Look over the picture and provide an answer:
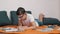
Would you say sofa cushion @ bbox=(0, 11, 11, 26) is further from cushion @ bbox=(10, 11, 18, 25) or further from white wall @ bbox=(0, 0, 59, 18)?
white wall @ bbox=(0, 0, 59, 18)

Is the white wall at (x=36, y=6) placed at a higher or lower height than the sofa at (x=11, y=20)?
higher

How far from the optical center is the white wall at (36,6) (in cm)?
565

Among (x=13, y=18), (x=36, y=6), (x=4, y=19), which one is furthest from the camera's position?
(x=36, y=6)

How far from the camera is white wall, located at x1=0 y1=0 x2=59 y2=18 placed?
5648 mm

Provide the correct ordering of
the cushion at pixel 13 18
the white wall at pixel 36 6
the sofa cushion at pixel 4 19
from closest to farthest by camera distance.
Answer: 1. the sofa cushion at pixel 4 19
2. the cushion at pixel 13 18
3. the white wall at pixel 36 6

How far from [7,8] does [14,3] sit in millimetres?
333

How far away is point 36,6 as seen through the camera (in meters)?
6.05

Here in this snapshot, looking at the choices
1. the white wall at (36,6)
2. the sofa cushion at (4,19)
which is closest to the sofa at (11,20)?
the sofa cushion at (4,19)

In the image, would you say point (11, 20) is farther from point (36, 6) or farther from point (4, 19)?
point (36, 6)

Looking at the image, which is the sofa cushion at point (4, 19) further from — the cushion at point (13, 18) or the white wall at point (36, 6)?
the white wall at point (36, 6)

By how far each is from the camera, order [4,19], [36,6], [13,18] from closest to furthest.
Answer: [4,19] → [13,18] → [36,6]

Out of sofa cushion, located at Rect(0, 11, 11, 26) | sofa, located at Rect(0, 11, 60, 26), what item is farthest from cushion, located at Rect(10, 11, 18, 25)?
sofa cushion, located at Rect(0, 11, 11, 26)

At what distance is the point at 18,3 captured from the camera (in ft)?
19.0

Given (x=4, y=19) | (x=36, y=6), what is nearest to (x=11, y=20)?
(x=4, y=19)
